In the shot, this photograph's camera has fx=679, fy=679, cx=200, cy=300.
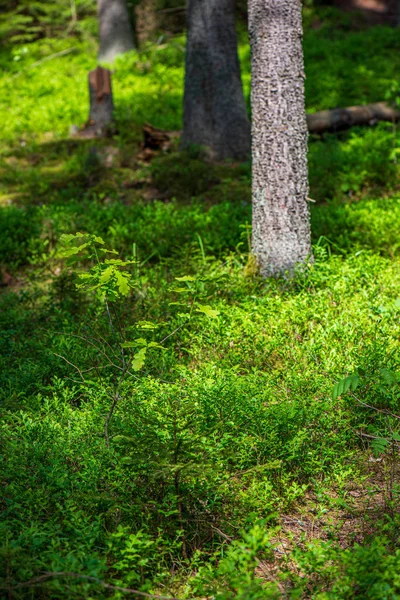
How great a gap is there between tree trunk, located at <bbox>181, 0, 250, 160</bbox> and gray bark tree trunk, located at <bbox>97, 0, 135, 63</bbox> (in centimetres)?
728

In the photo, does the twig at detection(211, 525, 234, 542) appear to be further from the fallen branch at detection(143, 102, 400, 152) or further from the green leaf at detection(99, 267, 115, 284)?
the fallen branch at detection(143, 102, 400, 152)

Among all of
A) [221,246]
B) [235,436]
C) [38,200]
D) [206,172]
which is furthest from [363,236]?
[38,200]

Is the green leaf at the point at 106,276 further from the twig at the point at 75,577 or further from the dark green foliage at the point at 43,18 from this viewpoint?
the dark green foliage at the point at 43,18

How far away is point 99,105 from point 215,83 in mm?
2731

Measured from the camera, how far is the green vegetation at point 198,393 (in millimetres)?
3406

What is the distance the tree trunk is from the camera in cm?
1073

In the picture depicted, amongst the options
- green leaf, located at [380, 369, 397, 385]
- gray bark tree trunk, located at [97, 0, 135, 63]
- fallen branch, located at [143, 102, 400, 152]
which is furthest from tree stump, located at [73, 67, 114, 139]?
green leaf, located at [380, 369, 397, 385]

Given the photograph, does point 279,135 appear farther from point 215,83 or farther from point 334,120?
point 334,120

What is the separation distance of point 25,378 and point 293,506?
244cm

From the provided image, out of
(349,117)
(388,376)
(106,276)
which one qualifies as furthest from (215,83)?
(388,376)

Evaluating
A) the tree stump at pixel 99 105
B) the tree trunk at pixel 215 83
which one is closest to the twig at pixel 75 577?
the tree trunk at pixel 215 83

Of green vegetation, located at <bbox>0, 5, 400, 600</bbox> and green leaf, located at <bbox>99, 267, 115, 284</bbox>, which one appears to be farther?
green leaf, located at <bbox>99, 267, 115, 284</bbox>

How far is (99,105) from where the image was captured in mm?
12484

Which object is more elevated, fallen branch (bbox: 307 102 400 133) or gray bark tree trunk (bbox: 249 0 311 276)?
Result: gray bark tree trunk (bbox: 249 0 311 276)
